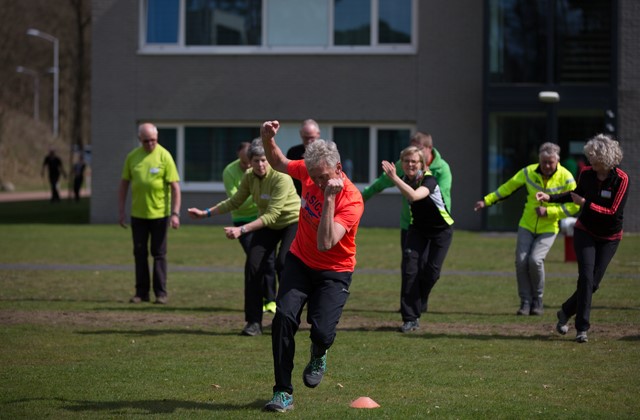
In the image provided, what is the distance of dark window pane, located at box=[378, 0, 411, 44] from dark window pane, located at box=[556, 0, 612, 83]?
4.00m

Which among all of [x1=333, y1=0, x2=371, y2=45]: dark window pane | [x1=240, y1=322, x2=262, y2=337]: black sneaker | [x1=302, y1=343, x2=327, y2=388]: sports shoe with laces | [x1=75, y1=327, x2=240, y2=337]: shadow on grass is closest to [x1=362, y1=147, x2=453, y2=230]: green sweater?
[x1=240, y1=322, x2=262, y2=337]: black sneaker

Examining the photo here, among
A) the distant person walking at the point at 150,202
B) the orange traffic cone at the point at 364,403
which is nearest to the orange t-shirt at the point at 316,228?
the orange traffic cone at the point at 364,403

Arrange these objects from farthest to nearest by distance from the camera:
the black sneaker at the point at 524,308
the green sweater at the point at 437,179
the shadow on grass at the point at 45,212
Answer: the shadow on grass at the point at 45,212, the black sneaker at the point at 524,308, the green sweater at the point at 437,179

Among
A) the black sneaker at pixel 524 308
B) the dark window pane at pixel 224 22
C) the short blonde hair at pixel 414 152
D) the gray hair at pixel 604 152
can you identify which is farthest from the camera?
the dark window pane at pixel 224 22

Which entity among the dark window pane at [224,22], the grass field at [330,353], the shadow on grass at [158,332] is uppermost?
the dark window pane at [224,22]

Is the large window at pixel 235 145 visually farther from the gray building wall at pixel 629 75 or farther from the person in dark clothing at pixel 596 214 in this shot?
the person in dark clothing at pixel 596 214

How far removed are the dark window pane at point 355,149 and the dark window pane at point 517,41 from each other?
12.4 ft

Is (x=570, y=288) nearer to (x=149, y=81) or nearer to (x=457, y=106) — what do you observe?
(x=457, y=106)

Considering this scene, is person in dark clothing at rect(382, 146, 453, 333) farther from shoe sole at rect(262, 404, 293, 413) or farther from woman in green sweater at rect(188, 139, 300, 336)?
shoe sole at rect(262, 404, 293, 413)

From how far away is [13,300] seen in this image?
13672 millimetres

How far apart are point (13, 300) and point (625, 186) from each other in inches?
299

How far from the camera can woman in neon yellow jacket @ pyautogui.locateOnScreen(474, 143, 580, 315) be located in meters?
12.3

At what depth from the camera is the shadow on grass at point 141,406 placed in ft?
23.9

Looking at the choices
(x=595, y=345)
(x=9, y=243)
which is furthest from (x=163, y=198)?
(x=9, y=243)
